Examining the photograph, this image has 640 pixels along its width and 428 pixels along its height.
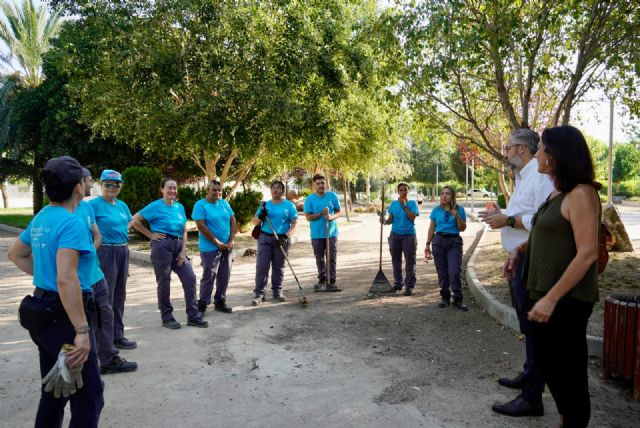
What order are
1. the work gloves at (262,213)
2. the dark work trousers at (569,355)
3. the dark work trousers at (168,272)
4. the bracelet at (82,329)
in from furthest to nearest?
the work gloves at (262,213), the dark work trousers at (168,272), the dark work trousers at (569,355), the bracelet at (82,329)

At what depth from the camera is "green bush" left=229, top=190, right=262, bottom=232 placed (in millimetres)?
17234

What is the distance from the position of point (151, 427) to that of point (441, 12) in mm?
6944

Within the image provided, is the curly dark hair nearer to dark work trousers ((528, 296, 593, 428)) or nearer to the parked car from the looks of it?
dark work trousers ((528, 296, 593, 428))

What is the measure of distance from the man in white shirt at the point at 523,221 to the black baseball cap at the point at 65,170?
2.77m

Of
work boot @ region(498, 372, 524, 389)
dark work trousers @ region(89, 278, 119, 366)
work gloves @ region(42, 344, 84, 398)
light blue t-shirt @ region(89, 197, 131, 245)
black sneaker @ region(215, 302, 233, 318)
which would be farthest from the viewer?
black sneaker @ region(215, 302, 233, 318)

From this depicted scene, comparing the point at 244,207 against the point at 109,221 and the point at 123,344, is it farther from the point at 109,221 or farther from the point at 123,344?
the point at 109,221

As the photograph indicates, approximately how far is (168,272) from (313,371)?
227 cm

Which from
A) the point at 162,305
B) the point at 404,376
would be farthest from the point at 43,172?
the point at 162,305

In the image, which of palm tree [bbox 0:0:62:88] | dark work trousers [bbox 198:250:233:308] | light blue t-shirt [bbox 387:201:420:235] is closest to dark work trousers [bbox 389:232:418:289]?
light blue t-shirt [bbox 387:201:420:235]

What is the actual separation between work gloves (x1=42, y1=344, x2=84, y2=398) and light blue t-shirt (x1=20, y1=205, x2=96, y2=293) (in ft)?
1.17

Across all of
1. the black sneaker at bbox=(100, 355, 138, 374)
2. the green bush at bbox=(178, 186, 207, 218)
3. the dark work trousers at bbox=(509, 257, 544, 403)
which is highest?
the green bush at bbox=(178, 186, 207, 218)

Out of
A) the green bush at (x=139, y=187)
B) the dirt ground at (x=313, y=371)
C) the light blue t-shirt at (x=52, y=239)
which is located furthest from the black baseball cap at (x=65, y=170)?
the green bush at (x=139, y=187)

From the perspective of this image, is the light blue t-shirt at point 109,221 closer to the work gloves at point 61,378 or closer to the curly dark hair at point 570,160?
the work gloves at point 61,378

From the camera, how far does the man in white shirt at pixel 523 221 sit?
3.66 meters
